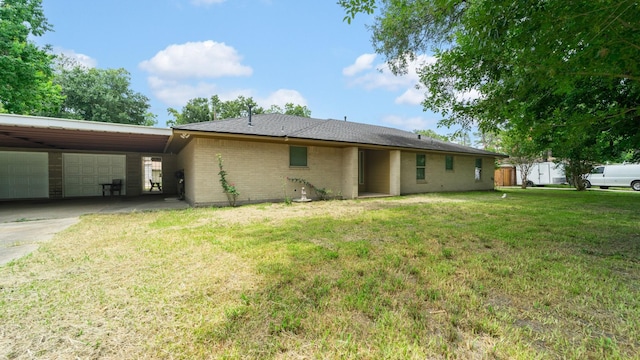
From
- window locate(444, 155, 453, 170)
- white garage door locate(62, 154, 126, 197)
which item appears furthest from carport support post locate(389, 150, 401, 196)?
white garage door locate(62, 154, 126, 197)

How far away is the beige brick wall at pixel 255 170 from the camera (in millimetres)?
8914

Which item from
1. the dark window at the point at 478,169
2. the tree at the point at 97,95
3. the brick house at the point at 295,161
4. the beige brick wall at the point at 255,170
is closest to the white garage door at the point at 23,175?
the brick house at the point at 295,161

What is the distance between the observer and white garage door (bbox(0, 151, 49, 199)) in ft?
40.3

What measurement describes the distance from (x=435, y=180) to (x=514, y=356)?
14274 mm

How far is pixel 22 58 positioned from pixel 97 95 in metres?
10.2

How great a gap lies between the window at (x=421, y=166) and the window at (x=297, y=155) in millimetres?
6880

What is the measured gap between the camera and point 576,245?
14.1 feet

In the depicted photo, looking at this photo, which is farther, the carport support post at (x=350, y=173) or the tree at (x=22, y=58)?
the tree at (x=22, y=58)

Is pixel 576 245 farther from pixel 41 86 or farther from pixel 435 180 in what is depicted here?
pixel 41 86

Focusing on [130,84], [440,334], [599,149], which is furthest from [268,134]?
[130,84]

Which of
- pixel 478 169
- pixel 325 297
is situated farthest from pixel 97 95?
pixel 478 169

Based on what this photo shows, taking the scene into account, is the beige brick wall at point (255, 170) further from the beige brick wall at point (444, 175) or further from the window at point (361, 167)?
the beige brick wall at point (444, 175)

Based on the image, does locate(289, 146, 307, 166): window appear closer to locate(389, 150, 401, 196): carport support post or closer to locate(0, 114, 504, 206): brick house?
locate(0, 114, 504, 206): brick house

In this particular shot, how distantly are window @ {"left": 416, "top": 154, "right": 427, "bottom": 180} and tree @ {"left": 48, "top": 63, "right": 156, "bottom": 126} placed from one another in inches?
1020
